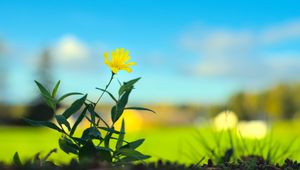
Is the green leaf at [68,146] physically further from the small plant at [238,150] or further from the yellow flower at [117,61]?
the small plant at [238,150]

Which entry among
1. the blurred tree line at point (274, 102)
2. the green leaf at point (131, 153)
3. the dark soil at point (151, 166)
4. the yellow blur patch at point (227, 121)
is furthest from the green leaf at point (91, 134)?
the blurred tree line at point (274, 102)

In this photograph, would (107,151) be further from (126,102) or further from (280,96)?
(280,96)

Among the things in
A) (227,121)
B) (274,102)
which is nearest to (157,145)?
(227,121)

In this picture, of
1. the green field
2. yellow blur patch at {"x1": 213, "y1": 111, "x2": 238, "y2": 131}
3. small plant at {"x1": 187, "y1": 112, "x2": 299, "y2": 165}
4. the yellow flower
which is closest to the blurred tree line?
the green field

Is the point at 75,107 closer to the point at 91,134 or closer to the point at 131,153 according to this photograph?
the point at 91,134

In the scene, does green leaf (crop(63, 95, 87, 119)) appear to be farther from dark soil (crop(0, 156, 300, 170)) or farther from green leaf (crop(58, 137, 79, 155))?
dark soil (crop(0, 156, 300, 170))

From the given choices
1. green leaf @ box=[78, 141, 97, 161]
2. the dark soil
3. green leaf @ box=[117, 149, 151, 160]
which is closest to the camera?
the dark soil
